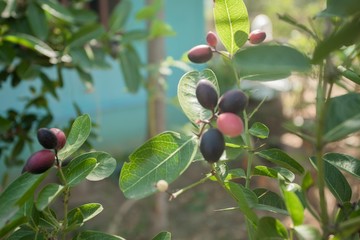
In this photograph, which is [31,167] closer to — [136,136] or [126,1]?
[126,1]

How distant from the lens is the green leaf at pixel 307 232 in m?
0.43

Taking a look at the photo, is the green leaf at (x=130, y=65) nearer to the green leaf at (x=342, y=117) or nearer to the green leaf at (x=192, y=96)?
the green leaf at (x=192, y=96)

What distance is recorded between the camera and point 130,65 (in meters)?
1.86

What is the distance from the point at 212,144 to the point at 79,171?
0.21 metres

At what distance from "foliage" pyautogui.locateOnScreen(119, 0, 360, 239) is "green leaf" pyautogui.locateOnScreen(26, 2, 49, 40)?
41.4 inches

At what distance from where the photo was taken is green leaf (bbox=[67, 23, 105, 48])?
1.55m

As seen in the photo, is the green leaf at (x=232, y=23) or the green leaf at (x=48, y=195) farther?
the green leaf at (x=232, y=23)

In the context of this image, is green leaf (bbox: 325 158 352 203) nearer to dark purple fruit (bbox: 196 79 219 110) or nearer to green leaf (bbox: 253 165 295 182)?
green leaf (bbox: 253 165 295 182)

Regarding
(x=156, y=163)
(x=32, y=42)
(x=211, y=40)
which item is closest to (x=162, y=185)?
(x=156, y=163)

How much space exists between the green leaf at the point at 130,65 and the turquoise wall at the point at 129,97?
6.60ft

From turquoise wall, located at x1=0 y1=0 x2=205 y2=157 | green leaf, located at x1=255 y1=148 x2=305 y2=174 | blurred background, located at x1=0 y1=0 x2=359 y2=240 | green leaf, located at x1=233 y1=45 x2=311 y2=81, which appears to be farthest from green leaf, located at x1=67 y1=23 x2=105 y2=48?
turquoise wall, located at x1=0 y1=0 x2=205 y2=157

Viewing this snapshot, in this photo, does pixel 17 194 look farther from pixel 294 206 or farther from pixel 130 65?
pixel 130 65

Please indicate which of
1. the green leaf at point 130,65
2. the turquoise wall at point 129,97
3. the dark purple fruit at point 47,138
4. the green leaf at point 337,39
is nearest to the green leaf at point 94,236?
the dark purple fruit at point 47,138

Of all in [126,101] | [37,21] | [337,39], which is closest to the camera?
[337,39]
